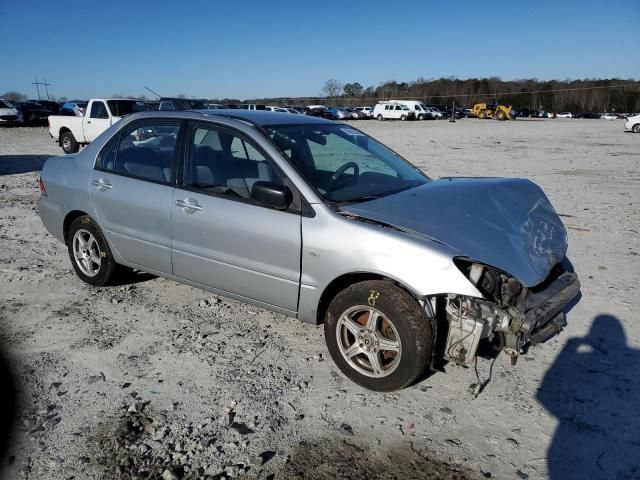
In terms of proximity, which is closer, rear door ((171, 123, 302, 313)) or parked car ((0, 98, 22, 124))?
rear door ((171, 123, 302, 313))

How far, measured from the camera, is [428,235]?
9.82ft

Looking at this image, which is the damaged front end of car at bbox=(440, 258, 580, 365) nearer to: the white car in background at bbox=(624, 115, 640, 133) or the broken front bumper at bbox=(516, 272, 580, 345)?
the broken front bumper at bbox=(516, 272, 580, 345)

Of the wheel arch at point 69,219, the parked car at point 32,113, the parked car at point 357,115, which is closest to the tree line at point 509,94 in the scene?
the parked car at point 357,115

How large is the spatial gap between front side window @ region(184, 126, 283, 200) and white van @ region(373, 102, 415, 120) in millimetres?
50375

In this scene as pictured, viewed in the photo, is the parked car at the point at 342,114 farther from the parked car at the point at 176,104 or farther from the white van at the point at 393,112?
the parked car at the point at 176,104

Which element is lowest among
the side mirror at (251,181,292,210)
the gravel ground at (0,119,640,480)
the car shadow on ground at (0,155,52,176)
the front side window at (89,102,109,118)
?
the gravel ground at (0,119,640,480)

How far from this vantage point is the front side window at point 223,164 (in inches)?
144

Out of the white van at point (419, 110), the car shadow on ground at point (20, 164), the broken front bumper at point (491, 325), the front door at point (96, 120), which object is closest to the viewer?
the broken front bumper at point (491, 325)

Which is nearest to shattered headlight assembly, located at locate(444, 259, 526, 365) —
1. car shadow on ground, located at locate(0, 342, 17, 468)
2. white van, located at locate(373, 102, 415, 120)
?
car shadow on ground, located at locate(0, 342, 17, 468)

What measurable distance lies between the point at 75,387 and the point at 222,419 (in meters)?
1.03

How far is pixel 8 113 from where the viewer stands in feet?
94.3

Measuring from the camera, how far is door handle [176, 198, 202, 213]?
3.77m

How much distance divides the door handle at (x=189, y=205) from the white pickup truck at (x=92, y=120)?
12699mm

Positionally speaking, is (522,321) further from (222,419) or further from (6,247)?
(6,247)
